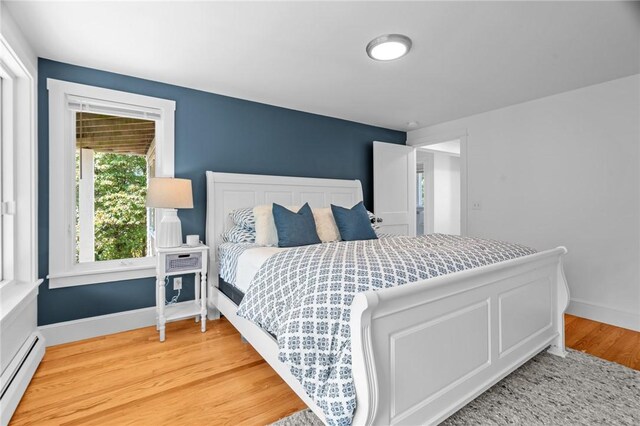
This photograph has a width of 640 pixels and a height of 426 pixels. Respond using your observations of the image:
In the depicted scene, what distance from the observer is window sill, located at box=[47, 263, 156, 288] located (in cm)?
252

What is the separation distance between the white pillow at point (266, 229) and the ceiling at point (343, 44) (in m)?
1.23

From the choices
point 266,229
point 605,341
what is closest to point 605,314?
point 605,341

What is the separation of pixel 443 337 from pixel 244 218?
6.74 ft

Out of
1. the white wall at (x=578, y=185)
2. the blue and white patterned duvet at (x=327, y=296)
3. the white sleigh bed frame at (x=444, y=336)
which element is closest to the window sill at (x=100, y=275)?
the white sleigh bed frame at (x=444, y=336)

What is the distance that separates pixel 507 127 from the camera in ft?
12.1

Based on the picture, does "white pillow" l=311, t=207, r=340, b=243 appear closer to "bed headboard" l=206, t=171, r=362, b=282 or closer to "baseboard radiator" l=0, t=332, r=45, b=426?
"bed headboard" l=206, t=171, r=362, b=282

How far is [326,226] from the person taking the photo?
299cm

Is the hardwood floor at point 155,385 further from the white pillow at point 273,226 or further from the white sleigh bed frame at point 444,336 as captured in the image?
the white pillow at point 273,226

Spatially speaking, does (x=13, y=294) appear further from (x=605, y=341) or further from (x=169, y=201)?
(x=605, y=341)

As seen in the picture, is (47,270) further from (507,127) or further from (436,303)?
(507,127)

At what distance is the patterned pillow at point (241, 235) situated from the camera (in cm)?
288

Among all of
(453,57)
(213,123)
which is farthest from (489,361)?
(213,123)

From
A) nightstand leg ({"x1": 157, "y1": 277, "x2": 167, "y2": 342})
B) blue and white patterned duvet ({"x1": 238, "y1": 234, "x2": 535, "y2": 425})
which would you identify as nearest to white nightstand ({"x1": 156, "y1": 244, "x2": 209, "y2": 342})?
nightstand leg ({"x1": 157, "y1": 277, "x2": 167, "y2": 342})

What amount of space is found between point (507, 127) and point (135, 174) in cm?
404
